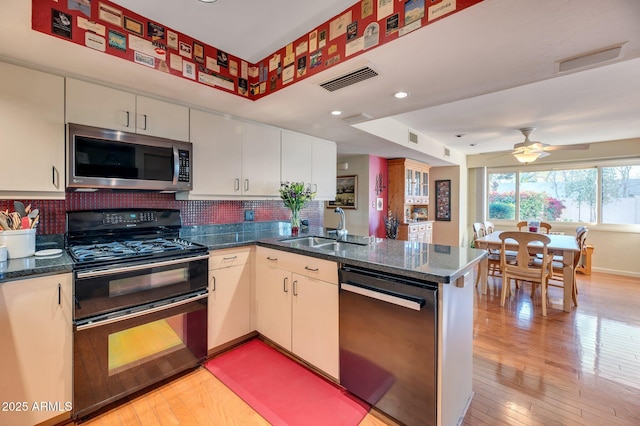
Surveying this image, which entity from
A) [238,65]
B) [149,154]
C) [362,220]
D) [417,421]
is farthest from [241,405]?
[362,220]

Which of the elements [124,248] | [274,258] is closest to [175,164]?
[124,248]

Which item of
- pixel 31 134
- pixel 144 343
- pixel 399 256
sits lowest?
pixel 144 343

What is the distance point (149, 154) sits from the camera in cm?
A: 219

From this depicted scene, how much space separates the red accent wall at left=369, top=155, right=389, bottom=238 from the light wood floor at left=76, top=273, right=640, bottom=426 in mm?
2378

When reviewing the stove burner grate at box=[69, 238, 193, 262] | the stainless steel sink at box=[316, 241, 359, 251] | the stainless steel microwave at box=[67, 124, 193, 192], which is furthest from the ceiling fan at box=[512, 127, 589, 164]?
the stove burner grate at box=[69, 238, 193, 262]

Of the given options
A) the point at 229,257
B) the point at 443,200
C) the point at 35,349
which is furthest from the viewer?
the point at 443,200

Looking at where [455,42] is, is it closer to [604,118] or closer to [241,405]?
[241,405]

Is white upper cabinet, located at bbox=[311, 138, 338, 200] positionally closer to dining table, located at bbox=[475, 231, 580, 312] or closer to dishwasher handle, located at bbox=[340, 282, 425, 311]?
dishwasher handle, located at bbox=[340, 282, 425, 311]

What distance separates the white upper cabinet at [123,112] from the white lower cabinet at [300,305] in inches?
50.9

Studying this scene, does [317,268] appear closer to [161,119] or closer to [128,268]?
[128,268]

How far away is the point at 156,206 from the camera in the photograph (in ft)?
8.35

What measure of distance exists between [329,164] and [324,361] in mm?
2558

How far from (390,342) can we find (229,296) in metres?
1.44

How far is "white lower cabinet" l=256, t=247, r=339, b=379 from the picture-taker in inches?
78.4
